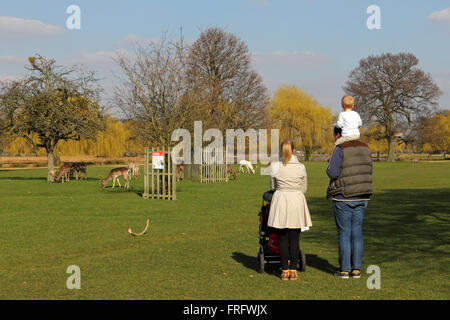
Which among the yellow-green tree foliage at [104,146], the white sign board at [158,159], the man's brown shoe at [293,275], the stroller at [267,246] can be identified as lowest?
the man's brown shoe at [293,275]

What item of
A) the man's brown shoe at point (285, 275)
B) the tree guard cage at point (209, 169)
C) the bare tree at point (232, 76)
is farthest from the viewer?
the bare tree at point (232, 76)

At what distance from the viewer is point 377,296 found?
21.3ft

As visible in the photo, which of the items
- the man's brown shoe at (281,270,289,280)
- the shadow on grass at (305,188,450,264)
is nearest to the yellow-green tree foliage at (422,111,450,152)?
the shadow on grass at (305,188,450,264)

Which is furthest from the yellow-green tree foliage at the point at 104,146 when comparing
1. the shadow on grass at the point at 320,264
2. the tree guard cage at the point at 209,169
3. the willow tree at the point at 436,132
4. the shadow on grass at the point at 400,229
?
the shadow on grass at the point at 320,264

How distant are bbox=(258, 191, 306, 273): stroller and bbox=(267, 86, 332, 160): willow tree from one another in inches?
2607

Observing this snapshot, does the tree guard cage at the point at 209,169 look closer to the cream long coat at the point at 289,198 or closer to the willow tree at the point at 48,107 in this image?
the willow tree at the point at 48,107

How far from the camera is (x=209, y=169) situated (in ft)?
113

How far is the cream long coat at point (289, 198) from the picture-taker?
23.9 ft

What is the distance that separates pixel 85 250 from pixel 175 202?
1037 centimetres

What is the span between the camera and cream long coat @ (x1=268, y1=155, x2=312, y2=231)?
286 inches

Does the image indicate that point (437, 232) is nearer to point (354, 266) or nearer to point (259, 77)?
point (354, 266)

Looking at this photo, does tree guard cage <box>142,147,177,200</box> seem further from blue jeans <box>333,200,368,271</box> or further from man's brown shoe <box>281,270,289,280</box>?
blue jeans <box>333,200,368,271</box>

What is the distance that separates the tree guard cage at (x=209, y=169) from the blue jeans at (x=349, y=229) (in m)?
26.6
